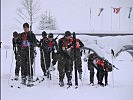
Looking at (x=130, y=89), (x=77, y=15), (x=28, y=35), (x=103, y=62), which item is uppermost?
(x=77, y=15)

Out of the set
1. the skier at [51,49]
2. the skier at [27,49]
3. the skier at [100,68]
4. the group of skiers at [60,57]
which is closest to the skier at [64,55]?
the group of skiers at [60,57]

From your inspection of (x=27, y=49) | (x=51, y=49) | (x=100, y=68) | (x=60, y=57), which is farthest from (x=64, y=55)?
(x=51, y=49)

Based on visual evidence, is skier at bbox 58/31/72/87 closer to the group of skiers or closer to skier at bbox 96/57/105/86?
the group of skiers

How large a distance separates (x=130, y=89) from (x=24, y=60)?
10.9 ft

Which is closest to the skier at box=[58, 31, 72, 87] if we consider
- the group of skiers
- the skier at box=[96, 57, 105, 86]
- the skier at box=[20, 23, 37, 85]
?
the group of skiers

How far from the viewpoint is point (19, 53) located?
34.8 feet

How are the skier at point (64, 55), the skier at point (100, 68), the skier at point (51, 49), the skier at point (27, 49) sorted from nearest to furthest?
the skier at point (27, 49)
the skier at point (64, 55)
the skier at point (100, 68)
the skier at point (51, 49)

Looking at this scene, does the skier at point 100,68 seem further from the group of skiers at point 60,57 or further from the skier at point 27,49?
the skier at point 27,49

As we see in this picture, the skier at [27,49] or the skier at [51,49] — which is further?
the skier at [51,49]

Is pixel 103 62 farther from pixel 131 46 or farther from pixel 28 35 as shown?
pixel 131 46

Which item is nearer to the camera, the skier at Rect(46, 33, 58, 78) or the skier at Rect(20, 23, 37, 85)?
the skier at Rect(20, 23, 37, 85)

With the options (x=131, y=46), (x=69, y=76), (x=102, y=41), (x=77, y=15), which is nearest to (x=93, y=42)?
(x=102, y=41)

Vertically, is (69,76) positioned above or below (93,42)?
below

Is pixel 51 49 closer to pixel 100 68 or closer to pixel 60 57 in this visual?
pixel 60 57
